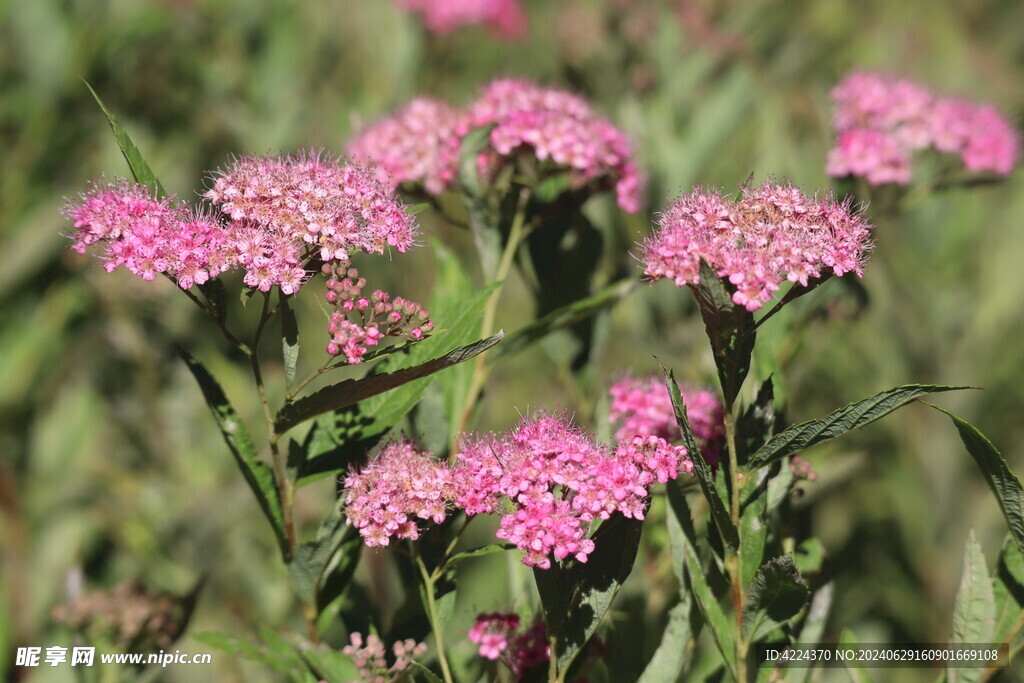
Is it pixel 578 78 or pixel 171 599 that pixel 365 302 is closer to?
pixel 171 599

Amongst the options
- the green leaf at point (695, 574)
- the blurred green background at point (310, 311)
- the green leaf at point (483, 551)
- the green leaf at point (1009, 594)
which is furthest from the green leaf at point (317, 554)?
the blurred green background at point (310, 311)

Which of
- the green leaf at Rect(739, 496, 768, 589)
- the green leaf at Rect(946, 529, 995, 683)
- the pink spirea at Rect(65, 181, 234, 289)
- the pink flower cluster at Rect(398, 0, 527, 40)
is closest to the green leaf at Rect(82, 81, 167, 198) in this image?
the pink spirea at Rect(65, 181, 234, 289)

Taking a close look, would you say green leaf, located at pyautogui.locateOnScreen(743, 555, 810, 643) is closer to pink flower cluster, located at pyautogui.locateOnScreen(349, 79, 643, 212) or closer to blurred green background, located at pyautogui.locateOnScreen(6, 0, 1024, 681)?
pink flower cluster, located at pyautogui.locateOnScreen(349, 79, 643, 212)

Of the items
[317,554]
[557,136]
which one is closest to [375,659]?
[317,554]

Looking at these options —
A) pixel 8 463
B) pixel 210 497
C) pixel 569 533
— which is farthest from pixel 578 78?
pixel 8 463

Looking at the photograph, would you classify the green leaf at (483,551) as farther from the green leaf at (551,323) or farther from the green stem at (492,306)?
the green leaf at (551,323)

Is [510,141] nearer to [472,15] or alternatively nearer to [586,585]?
[586,585]
